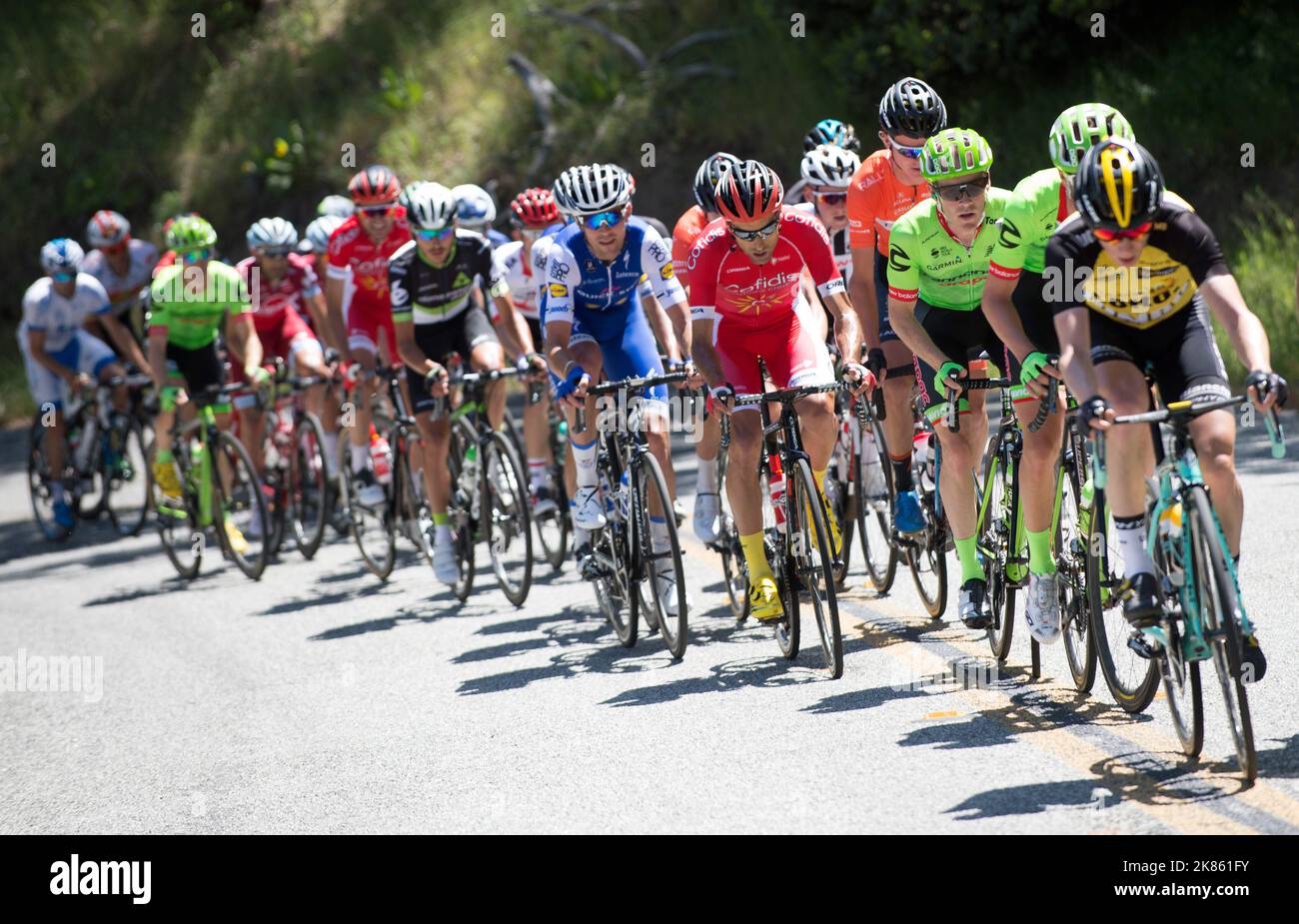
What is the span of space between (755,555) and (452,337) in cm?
339

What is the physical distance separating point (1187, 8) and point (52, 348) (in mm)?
13497

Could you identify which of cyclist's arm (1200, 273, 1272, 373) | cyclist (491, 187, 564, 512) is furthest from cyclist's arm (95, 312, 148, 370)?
cyclist's arm (1200, 273, 1272, 373)

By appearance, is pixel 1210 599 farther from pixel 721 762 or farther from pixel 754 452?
pixel 754 452

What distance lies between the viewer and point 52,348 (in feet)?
51.8

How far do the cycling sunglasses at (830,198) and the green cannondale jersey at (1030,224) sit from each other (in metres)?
3.09

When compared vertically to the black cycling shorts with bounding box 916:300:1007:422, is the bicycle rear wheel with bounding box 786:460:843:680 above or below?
below

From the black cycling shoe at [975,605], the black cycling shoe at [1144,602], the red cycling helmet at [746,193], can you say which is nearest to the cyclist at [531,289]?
the red cycling helmet at [746,193]

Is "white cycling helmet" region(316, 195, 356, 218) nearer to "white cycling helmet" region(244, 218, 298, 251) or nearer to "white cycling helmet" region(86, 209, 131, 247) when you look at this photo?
"white cycling helmet" region(244, 218, 298, 251)

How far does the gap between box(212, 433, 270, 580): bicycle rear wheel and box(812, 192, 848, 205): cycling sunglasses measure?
173 inches

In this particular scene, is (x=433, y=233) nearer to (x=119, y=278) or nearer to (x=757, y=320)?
(x=757, y=320)

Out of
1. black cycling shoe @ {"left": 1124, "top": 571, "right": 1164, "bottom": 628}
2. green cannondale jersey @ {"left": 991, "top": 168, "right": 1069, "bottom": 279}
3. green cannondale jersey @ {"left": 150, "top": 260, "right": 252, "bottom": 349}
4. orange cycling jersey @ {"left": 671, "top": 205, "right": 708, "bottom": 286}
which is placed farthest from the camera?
green cannondale jersey @ {"left": 150, "top": 260, "right": 252, "bottom": 349}

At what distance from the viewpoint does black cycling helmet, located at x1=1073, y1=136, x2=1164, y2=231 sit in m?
5.58

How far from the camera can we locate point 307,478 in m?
13.3
